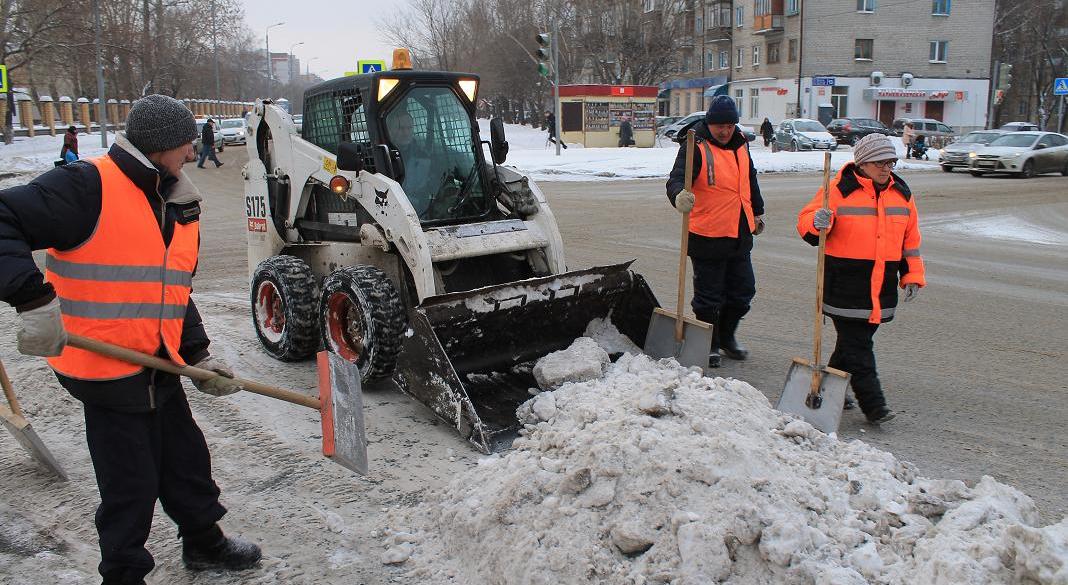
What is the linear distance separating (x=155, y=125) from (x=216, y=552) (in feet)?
5.60

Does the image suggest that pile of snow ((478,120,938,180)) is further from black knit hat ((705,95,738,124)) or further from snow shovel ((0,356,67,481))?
snow shovel ((0,356,67,481))

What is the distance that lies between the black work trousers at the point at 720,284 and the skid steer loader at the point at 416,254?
1.35ft

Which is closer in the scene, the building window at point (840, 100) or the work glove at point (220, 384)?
the work glove at point (220, 384)

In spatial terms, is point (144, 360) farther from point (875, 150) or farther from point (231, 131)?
point (231, 131)

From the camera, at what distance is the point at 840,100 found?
156 feet

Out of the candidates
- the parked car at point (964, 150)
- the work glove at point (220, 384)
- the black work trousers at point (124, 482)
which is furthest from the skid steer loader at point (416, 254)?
the parked car at point (964, 150)

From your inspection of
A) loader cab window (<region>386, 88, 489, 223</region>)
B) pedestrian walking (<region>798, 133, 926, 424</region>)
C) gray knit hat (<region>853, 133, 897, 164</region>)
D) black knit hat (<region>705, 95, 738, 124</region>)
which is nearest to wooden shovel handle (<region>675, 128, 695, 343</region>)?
black knit hat (<region>705, 95, 738, 124</region>)

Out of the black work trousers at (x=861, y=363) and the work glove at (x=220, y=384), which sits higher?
the work glove at (x=220, y=384)

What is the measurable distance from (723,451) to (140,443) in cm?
226

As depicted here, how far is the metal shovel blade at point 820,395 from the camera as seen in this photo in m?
4.73

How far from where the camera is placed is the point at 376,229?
5.64m

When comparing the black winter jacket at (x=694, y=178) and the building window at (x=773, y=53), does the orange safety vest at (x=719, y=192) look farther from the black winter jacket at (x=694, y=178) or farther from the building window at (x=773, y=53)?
the building window at (x=773, y=53)

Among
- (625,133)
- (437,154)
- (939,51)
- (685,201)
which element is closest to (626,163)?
(625,133)

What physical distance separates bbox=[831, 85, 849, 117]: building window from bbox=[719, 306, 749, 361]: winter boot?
146 feet
